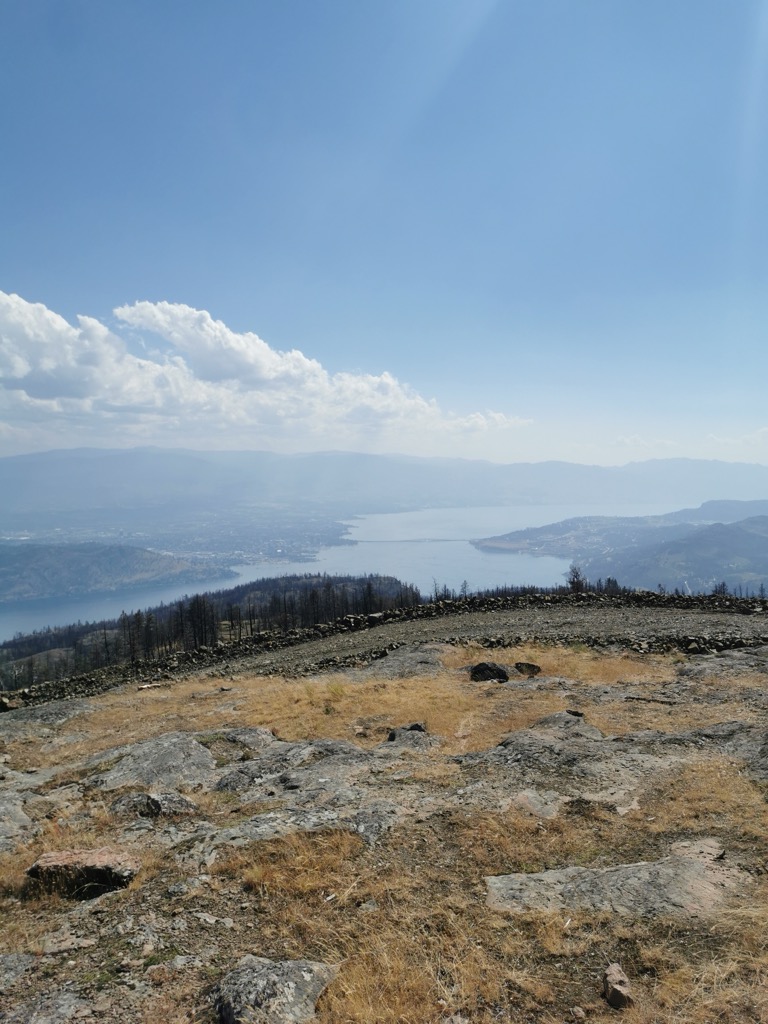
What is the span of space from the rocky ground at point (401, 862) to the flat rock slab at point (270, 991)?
24 millimetres

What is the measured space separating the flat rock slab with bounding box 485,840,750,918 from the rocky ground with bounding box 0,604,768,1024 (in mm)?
37

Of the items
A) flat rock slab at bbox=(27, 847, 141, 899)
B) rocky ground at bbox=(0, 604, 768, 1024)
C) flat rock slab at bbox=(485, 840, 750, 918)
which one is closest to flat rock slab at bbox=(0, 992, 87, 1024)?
rocky ground at bbox=(0, 604, 768, 1024)

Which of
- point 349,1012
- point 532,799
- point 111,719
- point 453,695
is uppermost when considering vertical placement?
point 349,1012

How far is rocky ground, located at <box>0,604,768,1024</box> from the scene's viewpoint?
5.49m

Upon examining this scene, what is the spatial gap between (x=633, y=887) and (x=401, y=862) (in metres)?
3.32

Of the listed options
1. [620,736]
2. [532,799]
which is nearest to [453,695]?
[620,736]

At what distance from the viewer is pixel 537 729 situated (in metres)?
13.7

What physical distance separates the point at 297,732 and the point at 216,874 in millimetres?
8212

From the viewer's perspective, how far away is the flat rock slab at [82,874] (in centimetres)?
767

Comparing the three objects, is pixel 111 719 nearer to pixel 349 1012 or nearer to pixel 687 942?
pixel 349 1012

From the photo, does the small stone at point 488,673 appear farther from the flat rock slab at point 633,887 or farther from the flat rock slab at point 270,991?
the flat rock slab at point 270,991

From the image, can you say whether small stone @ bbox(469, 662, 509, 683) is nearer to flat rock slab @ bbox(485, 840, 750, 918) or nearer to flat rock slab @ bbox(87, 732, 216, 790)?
flat rock slab @ bbox(87, 732, 216, 790)

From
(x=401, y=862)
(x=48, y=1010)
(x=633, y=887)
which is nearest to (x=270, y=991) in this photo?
(x=48, y=1010)

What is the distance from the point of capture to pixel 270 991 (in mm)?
5359
